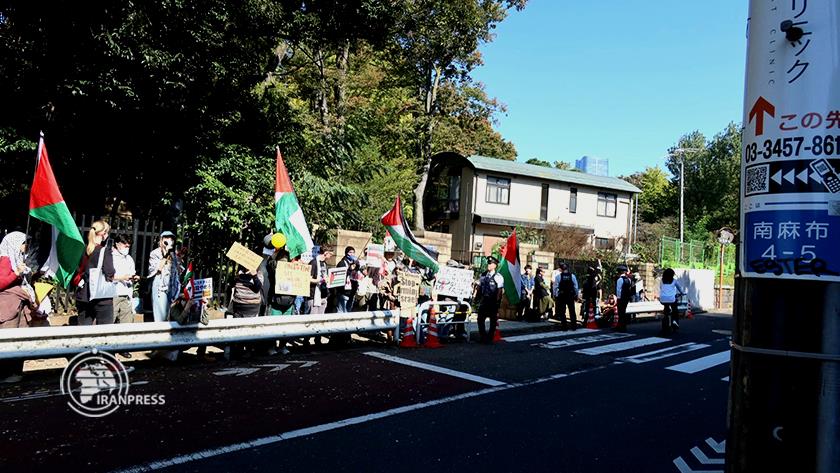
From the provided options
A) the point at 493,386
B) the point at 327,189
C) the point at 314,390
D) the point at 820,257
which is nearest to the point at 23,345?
the point at 314,390

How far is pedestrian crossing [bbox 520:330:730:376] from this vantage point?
10902 millimetres

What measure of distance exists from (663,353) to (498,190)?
81.1ft

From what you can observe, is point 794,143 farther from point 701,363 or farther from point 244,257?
point 701,363

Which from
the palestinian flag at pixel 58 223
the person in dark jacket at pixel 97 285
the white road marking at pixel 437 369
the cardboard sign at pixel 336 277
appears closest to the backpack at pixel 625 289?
the cardboard sign at pixel 336 277

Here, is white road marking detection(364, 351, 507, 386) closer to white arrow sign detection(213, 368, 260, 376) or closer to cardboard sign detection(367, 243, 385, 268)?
white arrow sign detection(213, 368, 260, 376)

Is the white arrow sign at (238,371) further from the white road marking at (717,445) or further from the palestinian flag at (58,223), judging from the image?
the white road marking at (717,445)

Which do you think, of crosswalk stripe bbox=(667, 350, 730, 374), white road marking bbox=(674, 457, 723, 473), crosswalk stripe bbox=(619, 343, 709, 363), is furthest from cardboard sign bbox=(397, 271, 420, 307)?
white road marking bbox=(674, 457, 723, 473)

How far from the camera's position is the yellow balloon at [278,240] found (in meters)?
9.47

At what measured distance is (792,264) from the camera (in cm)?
212

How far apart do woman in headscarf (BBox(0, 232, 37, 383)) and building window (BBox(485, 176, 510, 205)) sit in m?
30.1

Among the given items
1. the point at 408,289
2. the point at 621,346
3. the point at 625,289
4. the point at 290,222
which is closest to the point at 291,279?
the point at 290,222

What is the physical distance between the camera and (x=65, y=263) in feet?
23.8

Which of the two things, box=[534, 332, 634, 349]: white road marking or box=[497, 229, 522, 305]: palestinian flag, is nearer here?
box=[534, 332, 634, 349]: white road marking

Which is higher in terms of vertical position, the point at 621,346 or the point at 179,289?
the point at 179,289
